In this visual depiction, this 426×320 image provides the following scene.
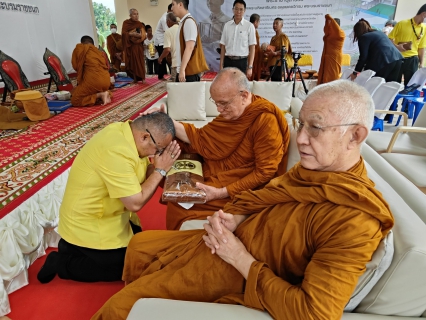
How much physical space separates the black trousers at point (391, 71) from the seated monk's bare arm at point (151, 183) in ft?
13.0

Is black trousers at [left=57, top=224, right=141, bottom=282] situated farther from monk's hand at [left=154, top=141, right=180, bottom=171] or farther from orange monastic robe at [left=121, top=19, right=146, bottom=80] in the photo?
orange monastic robe at [left=121, top=19, right=146, bottom=80]

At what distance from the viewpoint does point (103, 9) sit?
31.1ft

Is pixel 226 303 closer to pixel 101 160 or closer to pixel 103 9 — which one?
pixel 101 160

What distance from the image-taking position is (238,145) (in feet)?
6.01

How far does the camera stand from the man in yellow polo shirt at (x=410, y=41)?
15.2ft

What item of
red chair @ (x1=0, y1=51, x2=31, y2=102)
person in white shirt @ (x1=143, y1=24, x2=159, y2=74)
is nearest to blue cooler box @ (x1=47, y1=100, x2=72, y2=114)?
red chair @ (x1=0, y1=51, x2=31, y2=102)

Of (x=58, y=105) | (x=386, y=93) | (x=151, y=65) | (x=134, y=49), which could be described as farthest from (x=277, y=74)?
(x=151, y=65)

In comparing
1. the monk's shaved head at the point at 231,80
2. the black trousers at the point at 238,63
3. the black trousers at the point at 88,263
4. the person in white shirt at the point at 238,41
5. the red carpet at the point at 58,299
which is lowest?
the red carpet at the point at 58,299

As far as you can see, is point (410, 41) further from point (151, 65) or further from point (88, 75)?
point (151, 65)

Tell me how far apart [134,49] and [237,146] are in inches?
243

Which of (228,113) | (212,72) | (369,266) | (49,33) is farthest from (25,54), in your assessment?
(369,266)

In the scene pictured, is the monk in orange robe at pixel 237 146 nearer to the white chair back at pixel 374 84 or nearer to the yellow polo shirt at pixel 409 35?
the white chair back at pixel 374 84

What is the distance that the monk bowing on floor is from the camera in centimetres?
488

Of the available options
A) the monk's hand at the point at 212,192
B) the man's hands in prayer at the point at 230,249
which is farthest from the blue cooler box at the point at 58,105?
the man's hands in prayer at the point at 230,249
